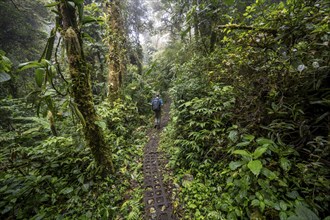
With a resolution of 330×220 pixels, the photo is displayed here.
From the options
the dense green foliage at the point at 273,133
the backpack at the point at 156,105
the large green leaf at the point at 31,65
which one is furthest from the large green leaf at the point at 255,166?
the backpack at the point at 156,105

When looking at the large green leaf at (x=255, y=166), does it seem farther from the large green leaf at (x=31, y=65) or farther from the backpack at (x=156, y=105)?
the backpack at (x=156, y=105)

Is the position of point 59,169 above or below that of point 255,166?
below

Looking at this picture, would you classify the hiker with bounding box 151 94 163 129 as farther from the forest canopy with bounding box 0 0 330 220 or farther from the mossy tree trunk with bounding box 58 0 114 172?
the mossy tree trunk with bounding box 58 0 114 172

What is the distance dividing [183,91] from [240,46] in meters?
2.62

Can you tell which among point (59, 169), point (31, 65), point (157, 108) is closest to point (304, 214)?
point (31, 65)

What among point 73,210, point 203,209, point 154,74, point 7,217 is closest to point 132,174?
point 73,210

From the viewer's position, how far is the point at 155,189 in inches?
144

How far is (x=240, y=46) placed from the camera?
3.32 m

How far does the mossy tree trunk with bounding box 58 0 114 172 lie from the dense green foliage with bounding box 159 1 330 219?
188 cm

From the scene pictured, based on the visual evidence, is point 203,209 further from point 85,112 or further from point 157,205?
point 85,112

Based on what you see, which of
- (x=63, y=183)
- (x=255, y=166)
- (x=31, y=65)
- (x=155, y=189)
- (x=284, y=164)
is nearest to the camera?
(x=31, y=65)

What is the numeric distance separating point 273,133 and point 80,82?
3568 mm

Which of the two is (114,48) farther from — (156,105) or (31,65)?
(31,65)

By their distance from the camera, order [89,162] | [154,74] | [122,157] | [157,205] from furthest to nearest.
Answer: [154,74]
[122,157]
[89,162]
[157,205]
